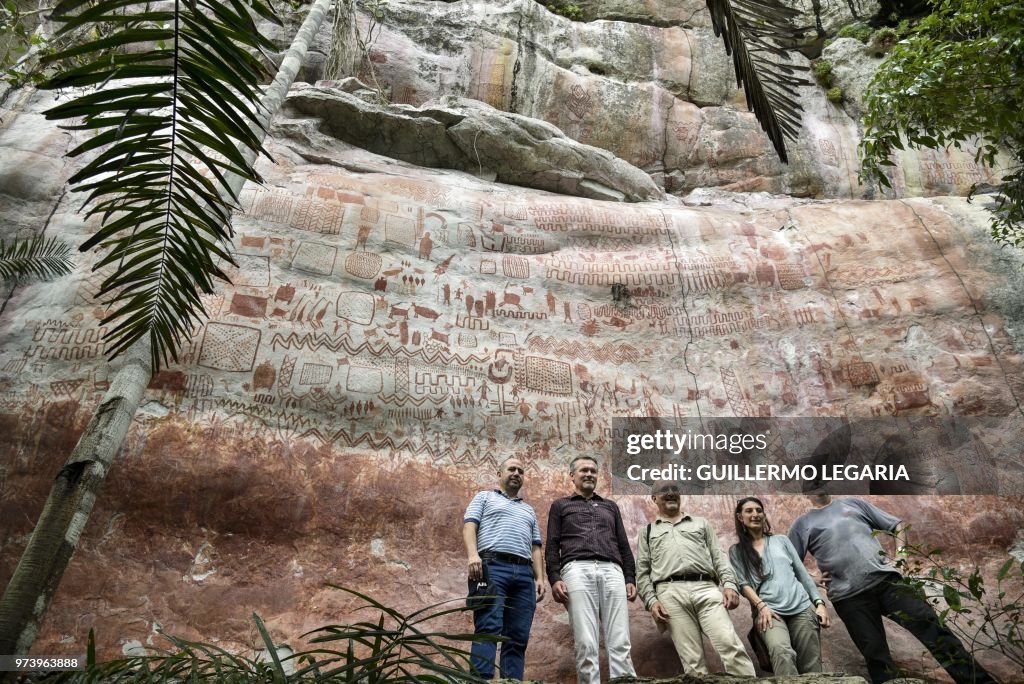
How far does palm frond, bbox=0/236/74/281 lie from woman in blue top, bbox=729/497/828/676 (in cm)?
599

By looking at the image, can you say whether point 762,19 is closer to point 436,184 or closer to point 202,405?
point 202,405

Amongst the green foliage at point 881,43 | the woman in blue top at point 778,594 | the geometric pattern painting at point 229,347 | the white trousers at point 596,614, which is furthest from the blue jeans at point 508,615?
the green foliage at point 881,43

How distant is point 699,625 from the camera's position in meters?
5.10

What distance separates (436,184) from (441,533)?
182 inches

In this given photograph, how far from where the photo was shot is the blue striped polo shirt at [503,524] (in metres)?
5.03

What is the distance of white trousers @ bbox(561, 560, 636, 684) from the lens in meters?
4.78

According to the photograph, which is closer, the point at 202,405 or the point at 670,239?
the point at 202,405

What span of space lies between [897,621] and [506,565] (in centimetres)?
243

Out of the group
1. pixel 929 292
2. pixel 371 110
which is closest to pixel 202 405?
pixel 371 110

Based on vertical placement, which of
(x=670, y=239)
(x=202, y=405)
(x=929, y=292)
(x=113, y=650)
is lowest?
(x=113, y=650)

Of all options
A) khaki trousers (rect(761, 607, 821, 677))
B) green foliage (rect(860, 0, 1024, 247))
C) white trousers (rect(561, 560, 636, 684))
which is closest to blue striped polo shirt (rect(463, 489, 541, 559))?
white trousers (rect(561, 560, 636, 684))

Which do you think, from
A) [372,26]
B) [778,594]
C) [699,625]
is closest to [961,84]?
[778,594]

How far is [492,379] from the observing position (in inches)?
310

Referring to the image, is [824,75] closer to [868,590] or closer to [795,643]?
[868,590]
